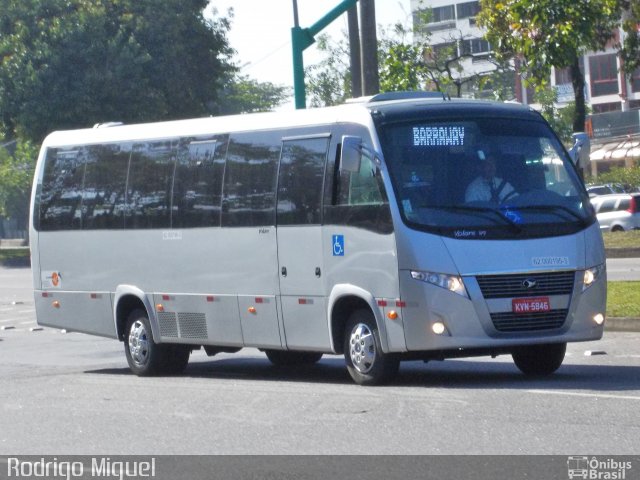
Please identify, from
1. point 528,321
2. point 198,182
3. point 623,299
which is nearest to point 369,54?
point 623,299

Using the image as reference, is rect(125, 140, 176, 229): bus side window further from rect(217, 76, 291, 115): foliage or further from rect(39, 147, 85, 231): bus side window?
rect(217, 76, 291, 115): foliage

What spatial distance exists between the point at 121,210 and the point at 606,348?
19.2 ft

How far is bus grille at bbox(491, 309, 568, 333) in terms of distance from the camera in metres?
12.3

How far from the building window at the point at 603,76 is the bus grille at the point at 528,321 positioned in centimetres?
7790

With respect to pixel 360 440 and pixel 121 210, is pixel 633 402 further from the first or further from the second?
pixel 121 210

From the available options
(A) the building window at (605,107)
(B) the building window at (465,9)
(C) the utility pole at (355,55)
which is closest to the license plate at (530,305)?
(C) the utility pole at (355,55)

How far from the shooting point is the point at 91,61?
49594mm

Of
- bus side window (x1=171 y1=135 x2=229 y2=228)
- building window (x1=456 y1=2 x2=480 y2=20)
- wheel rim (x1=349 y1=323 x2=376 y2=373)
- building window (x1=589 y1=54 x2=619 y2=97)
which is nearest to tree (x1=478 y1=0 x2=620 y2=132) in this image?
bus side window (x1=171 y1=135 x2=229 y2=228)

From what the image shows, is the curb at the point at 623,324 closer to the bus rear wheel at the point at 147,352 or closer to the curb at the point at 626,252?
the bus rear wheel at the point at 147,352

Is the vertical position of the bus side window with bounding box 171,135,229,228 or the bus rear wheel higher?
the bus side window with bounding box 171,135,229,228

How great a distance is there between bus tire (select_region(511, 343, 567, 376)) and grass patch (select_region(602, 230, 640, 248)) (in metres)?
22.2

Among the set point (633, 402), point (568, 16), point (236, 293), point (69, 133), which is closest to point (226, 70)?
point (568, 16)

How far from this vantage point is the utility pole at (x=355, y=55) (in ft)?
73.1
